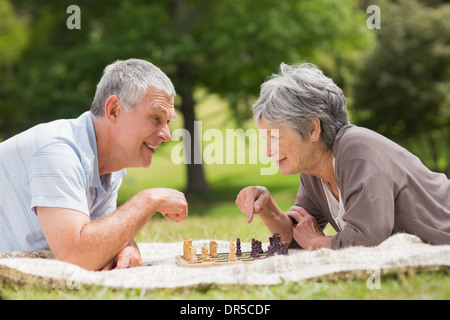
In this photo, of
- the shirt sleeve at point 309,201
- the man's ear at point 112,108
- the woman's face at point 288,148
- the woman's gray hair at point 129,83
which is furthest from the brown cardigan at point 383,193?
the man's ear at point 112,108

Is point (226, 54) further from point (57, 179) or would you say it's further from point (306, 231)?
point (57, 179)

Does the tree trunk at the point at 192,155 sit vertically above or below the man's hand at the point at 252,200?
below

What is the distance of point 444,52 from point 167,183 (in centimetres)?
1527

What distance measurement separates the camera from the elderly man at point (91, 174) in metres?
3.86

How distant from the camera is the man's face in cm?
437

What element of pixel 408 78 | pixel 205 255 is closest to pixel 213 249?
pixel 205 255

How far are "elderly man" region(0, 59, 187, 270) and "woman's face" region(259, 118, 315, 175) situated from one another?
79cm

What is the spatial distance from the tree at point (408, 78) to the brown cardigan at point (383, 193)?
1788 centimetres

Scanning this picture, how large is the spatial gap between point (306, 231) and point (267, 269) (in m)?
1.04

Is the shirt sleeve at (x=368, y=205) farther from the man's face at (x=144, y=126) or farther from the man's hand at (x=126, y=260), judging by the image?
the man's hand at (x=126, y=260)

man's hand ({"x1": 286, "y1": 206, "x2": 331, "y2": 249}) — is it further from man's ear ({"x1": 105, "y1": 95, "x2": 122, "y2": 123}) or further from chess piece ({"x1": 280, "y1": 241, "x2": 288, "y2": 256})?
man's ear ({"x1": 105, "y1": 95, "x2": 122, "y2": 123})

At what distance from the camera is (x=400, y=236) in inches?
153

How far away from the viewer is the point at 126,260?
169 inches
